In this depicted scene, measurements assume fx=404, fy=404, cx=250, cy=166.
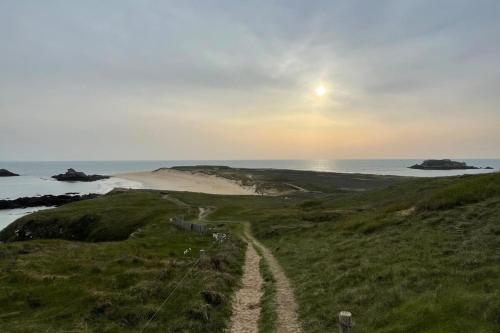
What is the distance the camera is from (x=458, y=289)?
14.9m

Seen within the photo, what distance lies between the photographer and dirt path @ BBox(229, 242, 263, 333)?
17.3m

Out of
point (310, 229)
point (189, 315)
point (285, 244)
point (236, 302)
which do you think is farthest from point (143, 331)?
point (310, 229)

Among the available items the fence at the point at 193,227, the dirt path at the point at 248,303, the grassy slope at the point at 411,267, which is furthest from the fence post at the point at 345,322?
the fence at the point at 193,227

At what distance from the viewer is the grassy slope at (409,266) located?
1327cm

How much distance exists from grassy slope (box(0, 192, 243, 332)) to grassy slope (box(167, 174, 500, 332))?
4.44 m

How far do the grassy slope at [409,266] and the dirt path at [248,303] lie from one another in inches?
83.7

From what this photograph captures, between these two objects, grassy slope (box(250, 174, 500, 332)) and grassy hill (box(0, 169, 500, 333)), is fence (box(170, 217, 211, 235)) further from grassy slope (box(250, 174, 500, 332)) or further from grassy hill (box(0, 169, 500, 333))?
grassy slope (box(250, 174, 500, 332))

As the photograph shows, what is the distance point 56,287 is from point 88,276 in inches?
101

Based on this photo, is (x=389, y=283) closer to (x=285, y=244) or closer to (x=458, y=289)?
(x=458, y=289)

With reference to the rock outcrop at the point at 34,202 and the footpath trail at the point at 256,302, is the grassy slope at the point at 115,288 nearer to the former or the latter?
the footpath trail at the point at 256,302

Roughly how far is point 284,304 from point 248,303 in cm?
220

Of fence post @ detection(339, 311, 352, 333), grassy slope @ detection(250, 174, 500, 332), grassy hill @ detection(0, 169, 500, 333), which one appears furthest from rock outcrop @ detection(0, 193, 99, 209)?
fence post @ detection(339, 311, 352, 333)

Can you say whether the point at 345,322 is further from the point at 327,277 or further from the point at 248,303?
the point at 327,277

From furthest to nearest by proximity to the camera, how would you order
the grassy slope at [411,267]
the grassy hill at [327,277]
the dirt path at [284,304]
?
the dirt path at [284,304]
the grassy hill at [327,277]
the grassy slope at [411,267]
